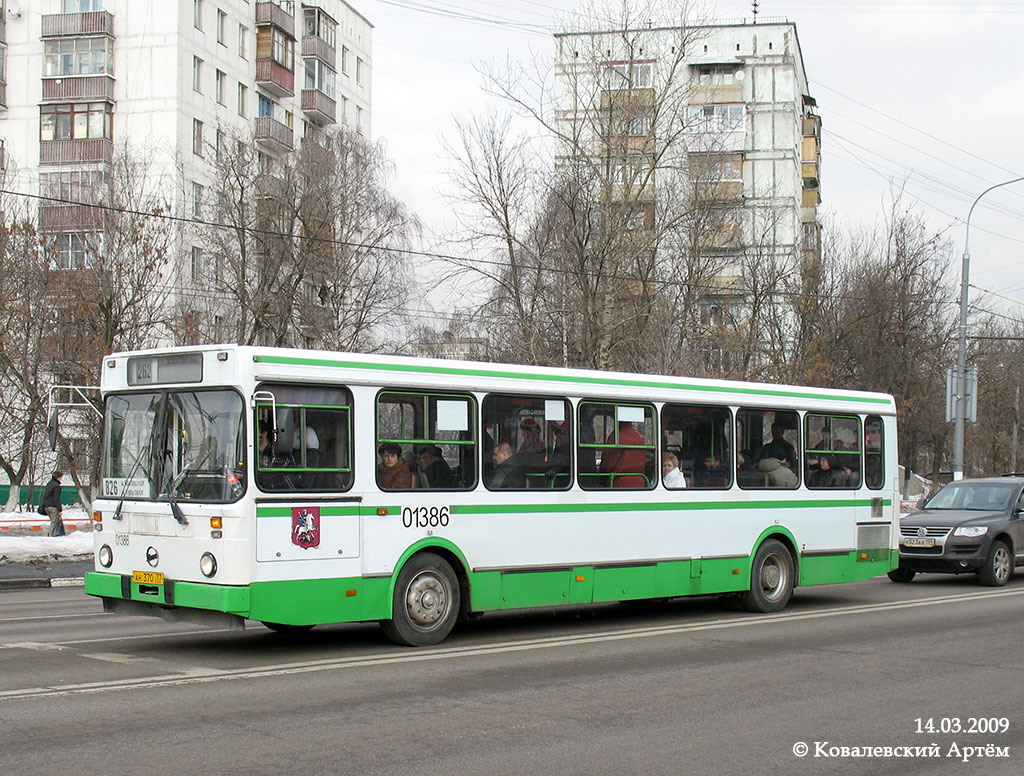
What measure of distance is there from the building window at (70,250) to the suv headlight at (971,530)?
81.5ft

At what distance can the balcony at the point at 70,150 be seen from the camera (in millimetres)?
49656

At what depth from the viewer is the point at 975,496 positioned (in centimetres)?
1989

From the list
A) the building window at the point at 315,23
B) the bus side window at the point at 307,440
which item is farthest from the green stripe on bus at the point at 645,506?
the building window at the point at 315,23

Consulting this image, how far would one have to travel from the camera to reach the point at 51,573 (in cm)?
2019

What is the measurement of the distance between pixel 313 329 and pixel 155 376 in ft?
104

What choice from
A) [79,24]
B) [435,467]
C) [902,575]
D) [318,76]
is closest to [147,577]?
[435,467]

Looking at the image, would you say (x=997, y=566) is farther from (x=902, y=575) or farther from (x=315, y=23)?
(x=315, y=23)

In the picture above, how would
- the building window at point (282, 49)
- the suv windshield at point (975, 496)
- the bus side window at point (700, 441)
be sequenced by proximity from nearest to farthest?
1. the bus side window at point (700, 441)
2. the suv windshield at point (975, 496)
3. the building window at point (282, 49)

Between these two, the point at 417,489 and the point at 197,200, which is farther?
the point at 197,200

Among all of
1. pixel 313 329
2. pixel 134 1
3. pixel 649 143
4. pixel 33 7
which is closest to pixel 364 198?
pixel 313 329

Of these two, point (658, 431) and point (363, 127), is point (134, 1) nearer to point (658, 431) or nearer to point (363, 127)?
point (363, 127)

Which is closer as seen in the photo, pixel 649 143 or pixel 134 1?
pixel 649 143

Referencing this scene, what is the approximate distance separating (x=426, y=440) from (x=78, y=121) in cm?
4453

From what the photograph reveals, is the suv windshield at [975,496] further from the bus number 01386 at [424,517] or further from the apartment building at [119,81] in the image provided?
the apartment building at [119,81]
